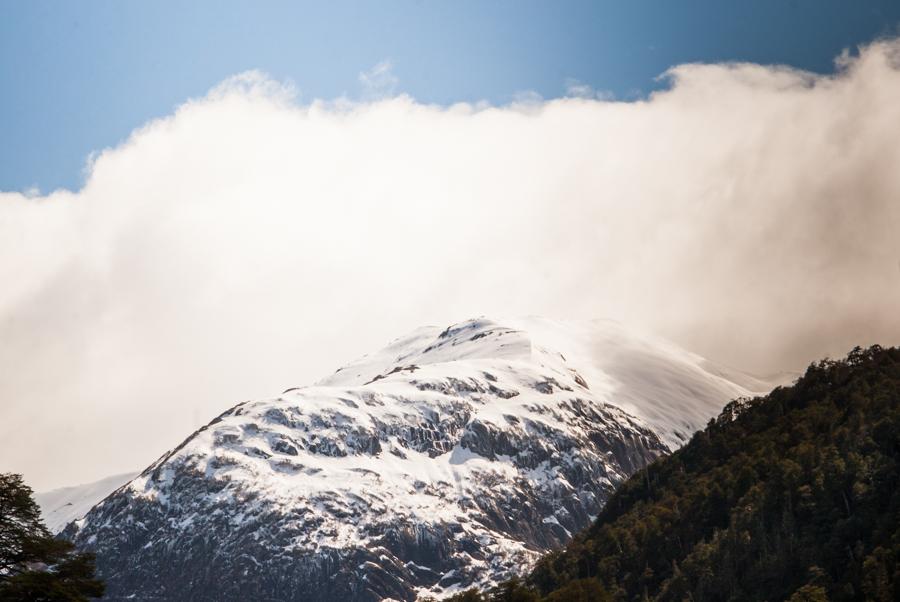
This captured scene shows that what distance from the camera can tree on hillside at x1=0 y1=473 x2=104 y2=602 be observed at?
237 feet

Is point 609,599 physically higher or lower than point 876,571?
lower

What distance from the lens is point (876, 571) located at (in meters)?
185

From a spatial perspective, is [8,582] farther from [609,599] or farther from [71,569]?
[609,599]

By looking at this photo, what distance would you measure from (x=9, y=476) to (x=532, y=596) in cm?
10896

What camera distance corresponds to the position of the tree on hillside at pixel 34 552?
2840 inches

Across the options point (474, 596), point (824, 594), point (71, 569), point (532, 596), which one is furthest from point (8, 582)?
point (824, 594)

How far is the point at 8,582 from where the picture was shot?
233 ft

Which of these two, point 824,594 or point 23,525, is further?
point 824,594

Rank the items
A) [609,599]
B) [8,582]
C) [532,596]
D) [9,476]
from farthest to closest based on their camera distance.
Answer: [609,599] → [532,596] → [9,476] → [8,582]

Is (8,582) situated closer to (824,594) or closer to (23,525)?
(23,525)

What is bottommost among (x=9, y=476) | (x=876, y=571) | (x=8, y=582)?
(x=8, y=582)

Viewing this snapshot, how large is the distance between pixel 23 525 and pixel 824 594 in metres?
140

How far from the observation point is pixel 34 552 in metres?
73.8

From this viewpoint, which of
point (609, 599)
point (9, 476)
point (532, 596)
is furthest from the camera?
point (609, 599)
